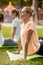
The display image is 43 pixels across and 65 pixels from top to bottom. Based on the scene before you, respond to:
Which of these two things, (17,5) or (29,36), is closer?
(29,36)

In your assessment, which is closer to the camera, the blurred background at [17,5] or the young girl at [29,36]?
the young girl at [29,36]

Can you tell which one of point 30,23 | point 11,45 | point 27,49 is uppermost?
point 30,23

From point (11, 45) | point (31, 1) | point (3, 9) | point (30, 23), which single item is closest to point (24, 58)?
point (30, 23)

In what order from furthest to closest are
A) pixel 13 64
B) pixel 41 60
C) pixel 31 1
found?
1. pixel 31 1
2. pixel 41 60
3. pixel 13 64

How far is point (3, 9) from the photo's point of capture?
7.46 metres

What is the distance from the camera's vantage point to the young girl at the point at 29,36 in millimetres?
3469

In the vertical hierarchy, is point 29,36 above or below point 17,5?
above

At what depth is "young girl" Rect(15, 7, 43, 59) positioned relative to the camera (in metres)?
3.47

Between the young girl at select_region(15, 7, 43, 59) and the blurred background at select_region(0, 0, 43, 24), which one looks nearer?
the young girl at select_region(15, 7, 43, 59)

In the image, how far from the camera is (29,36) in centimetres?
345

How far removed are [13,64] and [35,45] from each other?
0.50 m

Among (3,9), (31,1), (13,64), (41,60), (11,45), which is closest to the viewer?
(13,64)

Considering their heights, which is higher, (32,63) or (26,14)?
(26,14)

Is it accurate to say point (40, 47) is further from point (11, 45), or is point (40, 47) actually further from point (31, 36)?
point (11, 45)
